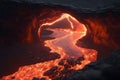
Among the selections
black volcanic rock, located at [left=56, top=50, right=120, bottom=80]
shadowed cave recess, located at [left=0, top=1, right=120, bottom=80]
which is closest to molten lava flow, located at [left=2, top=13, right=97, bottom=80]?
shadowed cave recess, located at [left=0, top=1, right=120, bottom=80]

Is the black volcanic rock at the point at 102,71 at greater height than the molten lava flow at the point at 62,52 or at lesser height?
greater

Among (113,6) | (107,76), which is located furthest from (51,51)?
(107,76)

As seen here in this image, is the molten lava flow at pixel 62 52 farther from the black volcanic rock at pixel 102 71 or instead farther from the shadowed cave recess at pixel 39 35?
the black volcanic rock at pixel 102 71

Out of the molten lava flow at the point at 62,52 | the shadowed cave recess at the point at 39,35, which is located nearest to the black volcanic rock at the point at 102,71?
the shadowed cave recess at the point at 39,35

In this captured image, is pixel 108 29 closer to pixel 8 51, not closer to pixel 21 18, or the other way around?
pixel 21 18

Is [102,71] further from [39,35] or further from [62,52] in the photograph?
[39,35]

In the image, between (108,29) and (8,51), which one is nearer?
(108,29)
